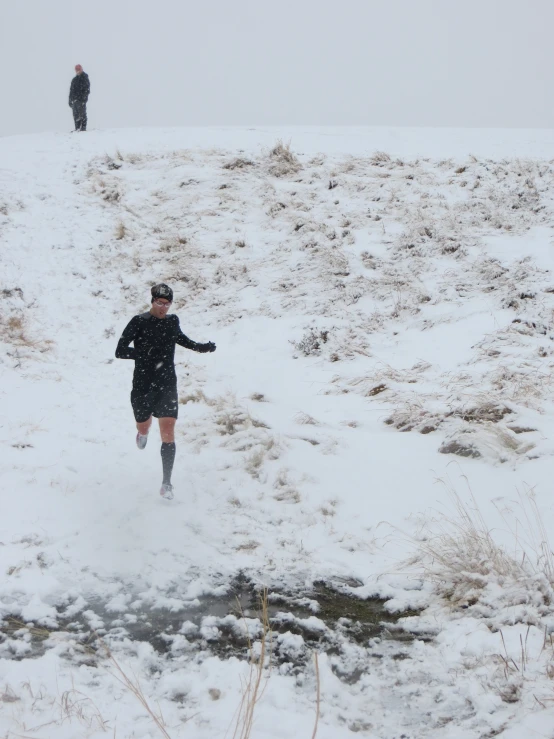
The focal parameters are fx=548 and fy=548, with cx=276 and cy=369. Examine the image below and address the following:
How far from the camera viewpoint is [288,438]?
648cm

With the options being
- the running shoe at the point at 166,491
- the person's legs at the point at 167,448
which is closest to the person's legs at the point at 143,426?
the person's legs at the point at 167,448

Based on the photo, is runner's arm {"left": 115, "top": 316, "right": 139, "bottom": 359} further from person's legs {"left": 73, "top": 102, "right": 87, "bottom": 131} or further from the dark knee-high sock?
person's legs {"left": 73, "top": 102, "right": 87, "bottom": 131}

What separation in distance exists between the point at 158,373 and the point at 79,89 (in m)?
16.4

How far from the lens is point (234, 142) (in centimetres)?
1722

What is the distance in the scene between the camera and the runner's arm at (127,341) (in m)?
5.34

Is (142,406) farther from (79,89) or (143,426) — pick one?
(79,89)

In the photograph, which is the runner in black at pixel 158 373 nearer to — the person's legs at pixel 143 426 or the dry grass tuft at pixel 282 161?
the person's legs at pixel 143 426

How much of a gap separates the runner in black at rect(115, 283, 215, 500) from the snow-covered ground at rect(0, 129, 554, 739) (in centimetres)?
57

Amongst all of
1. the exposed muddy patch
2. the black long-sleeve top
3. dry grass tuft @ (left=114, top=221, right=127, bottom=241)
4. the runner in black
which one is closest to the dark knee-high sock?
the runner in black

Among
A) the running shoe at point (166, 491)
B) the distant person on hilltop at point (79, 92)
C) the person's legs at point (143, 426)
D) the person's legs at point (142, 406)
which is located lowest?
the running shoe at point (166, 491)

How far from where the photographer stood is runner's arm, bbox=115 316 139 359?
17.5ft

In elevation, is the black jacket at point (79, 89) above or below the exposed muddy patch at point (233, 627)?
above

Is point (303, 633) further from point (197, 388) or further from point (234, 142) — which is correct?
point (234, 142)

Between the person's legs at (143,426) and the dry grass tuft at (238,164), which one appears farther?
the dry grass tuft at (238,164)
